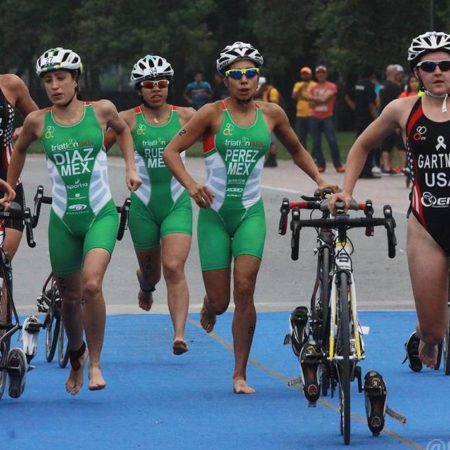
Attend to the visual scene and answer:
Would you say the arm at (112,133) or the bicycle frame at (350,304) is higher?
the arm at (112,133)

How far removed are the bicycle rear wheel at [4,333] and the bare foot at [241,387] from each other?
1.37m

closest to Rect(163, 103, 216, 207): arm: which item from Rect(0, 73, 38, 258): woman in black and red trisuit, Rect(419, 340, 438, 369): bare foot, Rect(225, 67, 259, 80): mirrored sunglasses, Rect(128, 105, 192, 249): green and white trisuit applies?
Rect(225, 67, 259, 80): mirrored sunglasses

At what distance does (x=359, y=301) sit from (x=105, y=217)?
503cm

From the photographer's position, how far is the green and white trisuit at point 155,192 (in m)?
12.2

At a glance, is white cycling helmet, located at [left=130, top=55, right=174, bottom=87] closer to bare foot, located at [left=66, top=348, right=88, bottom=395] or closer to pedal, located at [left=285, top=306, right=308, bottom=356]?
pedal, located at [left=285, top=306, right=308, bottom=356]

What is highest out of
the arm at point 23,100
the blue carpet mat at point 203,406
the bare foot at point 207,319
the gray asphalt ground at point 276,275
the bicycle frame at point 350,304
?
the arm at point 23,100

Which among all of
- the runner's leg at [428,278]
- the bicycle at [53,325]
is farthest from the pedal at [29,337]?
the runner's leg at [428,278]

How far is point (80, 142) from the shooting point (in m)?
10.3

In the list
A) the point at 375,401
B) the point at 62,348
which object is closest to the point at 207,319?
the point at 62,348

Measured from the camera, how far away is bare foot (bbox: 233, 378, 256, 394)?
10.2 m

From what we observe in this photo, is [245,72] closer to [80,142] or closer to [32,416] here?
[80,142]

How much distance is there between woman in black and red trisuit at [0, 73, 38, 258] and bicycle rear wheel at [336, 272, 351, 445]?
276cm

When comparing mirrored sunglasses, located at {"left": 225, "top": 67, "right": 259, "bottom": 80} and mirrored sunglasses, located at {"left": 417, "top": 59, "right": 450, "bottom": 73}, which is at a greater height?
mirrored sunglasses, located at {"left": 417, "top": 59, "right": 450, "bottom": 73}

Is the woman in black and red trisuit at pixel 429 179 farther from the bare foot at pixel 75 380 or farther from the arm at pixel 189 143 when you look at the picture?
the bare foot at pixel 75 380
